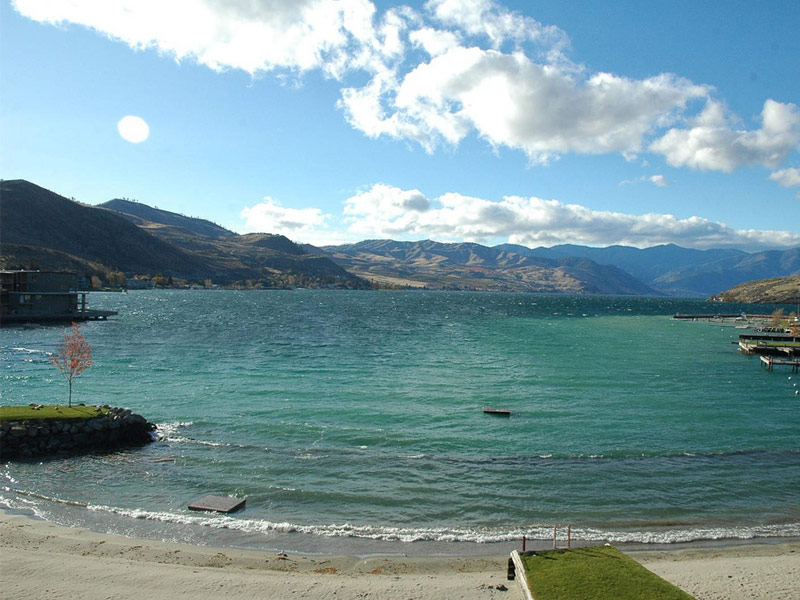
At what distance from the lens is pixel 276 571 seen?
17844mm

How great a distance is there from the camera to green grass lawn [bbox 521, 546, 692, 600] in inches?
560

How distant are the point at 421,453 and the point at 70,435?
21.1 metres

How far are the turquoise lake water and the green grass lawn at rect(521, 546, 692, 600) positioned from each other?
4.66 metres

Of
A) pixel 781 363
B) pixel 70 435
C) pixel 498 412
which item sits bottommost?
pixel 498 412

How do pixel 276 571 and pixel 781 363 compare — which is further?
pixel 781 363

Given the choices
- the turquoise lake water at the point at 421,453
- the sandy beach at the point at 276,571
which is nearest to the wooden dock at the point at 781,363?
the turquoise lake water at the point at 421,453

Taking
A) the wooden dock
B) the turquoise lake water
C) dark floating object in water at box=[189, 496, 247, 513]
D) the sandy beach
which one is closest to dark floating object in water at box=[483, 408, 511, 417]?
the turquoise lake water

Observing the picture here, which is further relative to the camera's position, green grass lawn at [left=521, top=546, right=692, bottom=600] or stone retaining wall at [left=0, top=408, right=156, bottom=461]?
stone retaining wall at [left=0, top=408, right=156, bottom=461]

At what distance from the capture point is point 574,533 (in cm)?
2125

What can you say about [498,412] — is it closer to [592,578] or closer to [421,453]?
[421,453]

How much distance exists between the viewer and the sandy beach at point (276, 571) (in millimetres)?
15977

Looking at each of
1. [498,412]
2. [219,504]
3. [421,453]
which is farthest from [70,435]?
[498,412]

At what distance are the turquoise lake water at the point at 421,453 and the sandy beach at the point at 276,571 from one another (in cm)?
137

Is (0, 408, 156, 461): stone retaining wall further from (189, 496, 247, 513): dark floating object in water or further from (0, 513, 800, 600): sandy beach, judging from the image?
(189, 496, 247, 513): dark floating object in water
